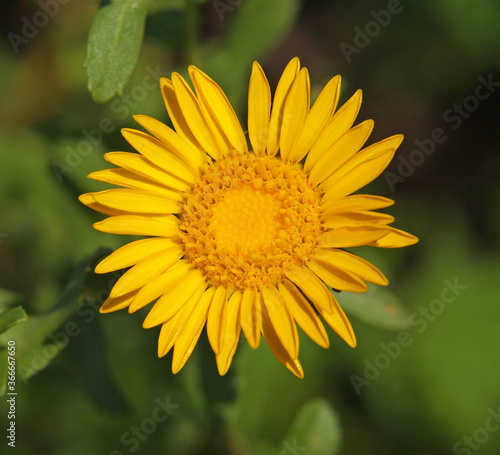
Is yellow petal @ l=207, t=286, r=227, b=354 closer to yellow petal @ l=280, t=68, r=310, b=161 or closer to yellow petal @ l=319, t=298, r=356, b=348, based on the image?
yellow petal @ l=319, t=298, r=356, b=348

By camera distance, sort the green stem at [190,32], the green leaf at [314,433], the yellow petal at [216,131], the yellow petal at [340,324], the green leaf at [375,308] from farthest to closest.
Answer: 1. the green stem at [190,32]
2. the green leaf at [314,433]
3. the green leaf at [375,308]
4. the yellow petal at [216,131]
5. the yellow petal at [340,324]

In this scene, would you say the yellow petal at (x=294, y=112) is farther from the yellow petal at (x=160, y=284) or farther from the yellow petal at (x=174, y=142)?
the yellow petal at (x=160, y=284)

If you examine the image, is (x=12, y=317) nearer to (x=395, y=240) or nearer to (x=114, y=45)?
(x=114, y=45)

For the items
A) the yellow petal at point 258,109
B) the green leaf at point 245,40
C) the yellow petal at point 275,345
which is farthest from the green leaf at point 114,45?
the yellow petal at point 275,345

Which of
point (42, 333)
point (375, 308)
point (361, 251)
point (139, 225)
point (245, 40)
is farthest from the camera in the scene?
point (361, 251)

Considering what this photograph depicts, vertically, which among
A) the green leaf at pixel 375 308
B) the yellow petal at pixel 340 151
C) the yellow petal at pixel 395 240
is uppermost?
the yellow petal at pixel 340 151

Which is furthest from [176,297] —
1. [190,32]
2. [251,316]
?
[190,32]
